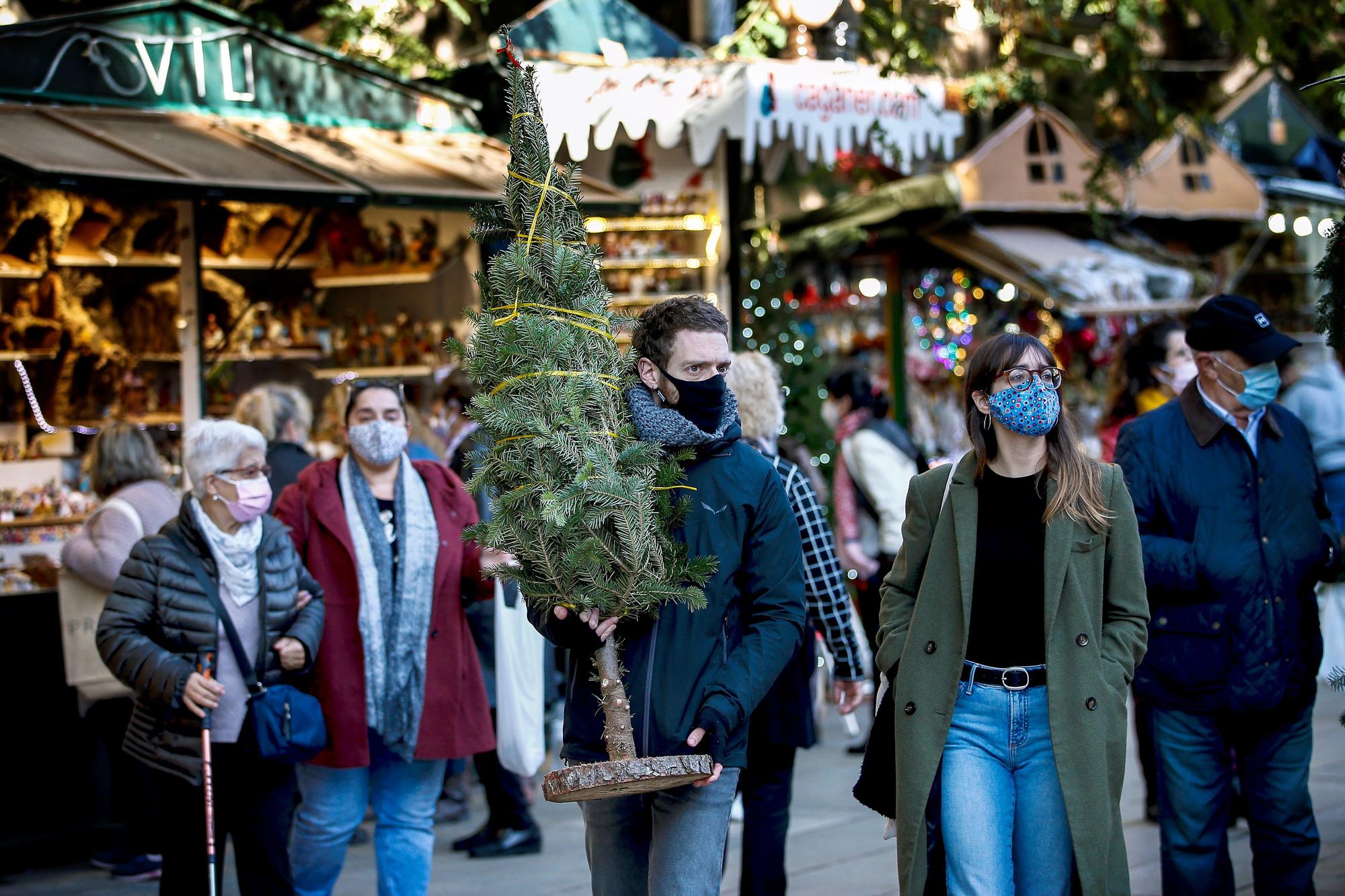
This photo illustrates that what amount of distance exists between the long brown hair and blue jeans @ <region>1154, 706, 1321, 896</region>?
1421 mm

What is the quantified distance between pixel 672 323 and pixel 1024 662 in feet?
4.16

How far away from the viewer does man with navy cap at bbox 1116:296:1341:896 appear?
5.02 m

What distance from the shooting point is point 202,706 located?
4934 mm

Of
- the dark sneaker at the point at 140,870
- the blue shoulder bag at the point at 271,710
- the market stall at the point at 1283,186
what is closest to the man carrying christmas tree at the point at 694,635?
the blue shoulder bag at the point at 271,710

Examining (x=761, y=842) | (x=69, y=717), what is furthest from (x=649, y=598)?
(x=69, y=717)

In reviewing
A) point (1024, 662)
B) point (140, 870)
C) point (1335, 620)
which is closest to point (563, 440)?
point (1024, 662)

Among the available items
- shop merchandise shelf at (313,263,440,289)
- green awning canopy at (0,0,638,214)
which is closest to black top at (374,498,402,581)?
green awning canopy at (0,0,638,214)

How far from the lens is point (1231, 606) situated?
5020mm

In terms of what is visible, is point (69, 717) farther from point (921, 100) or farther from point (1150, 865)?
point (921, 100)

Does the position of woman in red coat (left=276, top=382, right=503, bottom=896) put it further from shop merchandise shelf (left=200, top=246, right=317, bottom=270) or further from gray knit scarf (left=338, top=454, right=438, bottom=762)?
shop merchandise shelf (left=200, top=246, right=317, bottom=270)

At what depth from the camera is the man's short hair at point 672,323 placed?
4062mm

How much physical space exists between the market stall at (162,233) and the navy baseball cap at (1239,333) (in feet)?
13.2

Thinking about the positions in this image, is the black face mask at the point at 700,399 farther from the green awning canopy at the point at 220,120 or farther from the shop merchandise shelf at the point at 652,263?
the shop merchandise shelf at the point at 652,263

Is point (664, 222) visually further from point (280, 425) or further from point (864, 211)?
point (280, 425)
